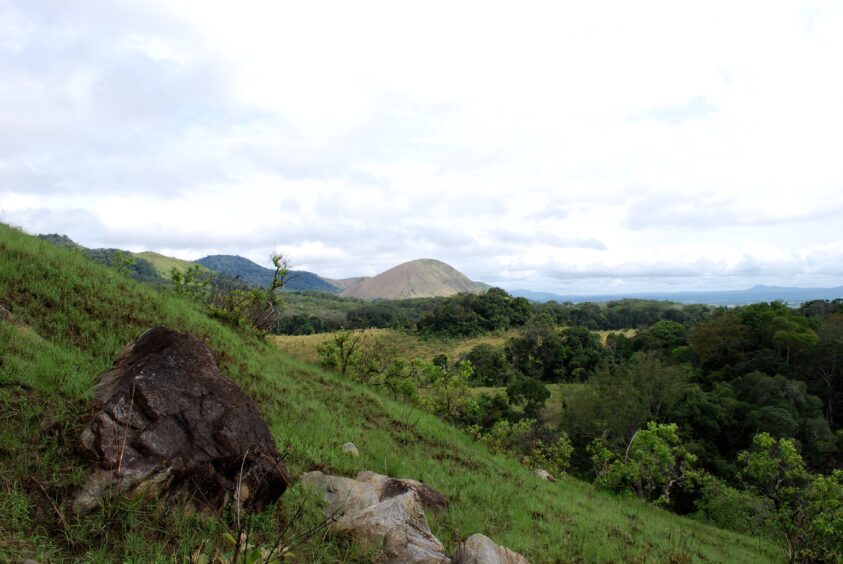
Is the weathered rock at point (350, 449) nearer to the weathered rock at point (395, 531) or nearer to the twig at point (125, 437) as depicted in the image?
the weathered rock at point (395, 531)

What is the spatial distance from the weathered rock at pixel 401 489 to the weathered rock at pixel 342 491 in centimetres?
20

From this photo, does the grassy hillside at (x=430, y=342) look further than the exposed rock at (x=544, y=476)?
Yes

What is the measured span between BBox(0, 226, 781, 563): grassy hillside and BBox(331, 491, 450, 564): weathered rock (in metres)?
0.26

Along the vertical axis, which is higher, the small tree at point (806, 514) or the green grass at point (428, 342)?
the small tree at point (806, 514)

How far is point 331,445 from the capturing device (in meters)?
9.03

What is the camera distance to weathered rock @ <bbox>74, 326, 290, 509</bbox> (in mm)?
4914

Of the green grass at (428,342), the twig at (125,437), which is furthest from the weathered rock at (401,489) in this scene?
the green grass at (428,342)

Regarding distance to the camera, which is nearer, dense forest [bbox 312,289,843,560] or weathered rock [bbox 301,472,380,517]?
weathered rock [bbox 301,472,380,517]

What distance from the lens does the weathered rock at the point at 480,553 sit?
5605 millimetres

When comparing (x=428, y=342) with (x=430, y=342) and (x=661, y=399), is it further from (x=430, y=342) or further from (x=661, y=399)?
(x=661, y=399)

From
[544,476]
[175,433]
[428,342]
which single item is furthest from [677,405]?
[428,342]

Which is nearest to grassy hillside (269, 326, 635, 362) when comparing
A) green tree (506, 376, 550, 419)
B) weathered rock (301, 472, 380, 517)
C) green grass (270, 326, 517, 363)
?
green grass (270, 326, 517, 363)

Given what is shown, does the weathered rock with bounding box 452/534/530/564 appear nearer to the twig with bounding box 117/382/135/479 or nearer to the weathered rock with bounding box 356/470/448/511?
the weathered rock with bounding box 356/470/448/511

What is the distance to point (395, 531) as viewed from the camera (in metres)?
5.68
